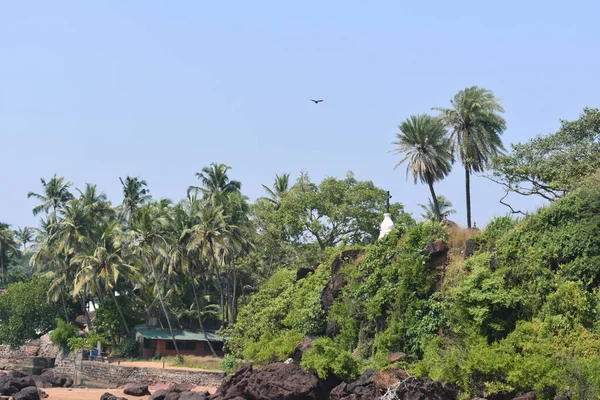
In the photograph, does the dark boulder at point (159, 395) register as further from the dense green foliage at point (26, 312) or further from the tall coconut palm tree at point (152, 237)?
the dense green foliage at point (26, 312)

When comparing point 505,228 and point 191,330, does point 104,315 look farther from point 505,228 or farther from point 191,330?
point 505,228

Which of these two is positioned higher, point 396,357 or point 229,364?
point 229,364

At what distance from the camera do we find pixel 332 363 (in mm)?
30609

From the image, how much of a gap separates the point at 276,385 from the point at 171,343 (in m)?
27.4

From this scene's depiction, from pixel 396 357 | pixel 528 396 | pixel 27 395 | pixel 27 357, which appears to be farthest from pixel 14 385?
pixel 528 396

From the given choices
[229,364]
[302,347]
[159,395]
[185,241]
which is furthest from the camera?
[185,241]

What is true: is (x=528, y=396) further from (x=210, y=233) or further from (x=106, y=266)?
(x=106, y=266)

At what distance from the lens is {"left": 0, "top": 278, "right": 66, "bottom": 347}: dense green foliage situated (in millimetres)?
61781

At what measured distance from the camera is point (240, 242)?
5253 centimetres

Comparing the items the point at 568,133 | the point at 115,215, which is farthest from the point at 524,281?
the point at 115,215

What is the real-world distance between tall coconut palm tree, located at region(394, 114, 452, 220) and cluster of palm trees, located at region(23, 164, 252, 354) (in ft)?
43.0

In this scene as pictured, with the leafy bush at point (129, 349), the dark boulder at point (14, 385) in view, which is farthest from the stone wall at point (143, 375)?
the dark boulder at point (14, 385)

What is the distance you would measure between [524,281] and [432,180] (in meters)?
17.6

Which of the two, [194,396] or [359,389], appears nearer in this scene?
[359,389]
